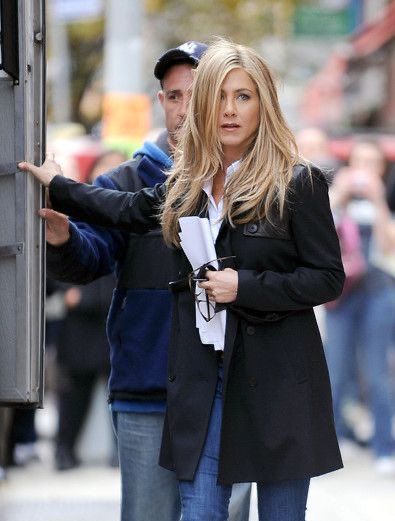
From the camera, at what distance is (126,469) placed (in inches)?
179

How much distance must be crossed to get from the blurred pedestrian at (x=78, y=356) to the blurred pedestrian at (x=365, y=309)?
1.54 m

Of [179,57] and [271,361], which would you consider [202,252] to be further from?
[179,57]

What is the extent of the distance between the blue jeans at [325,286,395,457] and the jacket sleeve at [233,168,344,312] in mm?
5487

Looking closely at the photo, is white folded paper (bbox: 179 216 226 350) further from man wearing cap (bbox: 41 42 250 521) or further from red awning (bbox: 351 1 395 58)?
red awning (bbox: 351 1 395 58)

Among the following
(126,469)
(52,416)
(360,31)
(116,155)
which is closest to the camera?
(126,469)

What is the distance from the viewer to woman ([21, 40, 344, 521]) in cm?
395

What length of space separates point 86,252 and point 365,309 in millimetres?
5121

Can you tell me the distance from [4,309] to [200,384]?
2.08ft

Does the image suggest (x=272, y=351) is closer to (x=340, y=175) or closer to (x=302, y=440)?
(x=302, y=440)

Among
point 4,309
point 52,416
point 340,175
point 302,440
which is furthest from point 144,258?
point 52,416

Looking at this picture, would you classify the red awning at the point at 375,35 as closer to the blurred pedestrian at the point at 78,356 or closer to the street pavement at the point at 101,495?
the blurred pedestrian at the point at 78,356

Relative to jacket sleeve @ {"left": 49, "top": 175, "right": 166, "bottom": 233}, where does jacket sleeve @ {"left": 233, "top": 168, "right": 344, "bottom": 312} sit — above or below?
below

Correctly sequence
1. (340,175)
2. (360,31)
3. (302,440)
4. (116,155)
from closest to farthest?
(302,440)
(116,155)
(340,175)
(360,31)

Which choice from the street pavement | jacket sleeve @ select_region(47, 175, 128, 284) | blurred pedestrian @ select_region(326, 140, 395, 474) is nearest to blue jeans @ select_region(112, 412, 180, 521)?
jacket sleeve @ select_region(47, 175, 128, 284)
